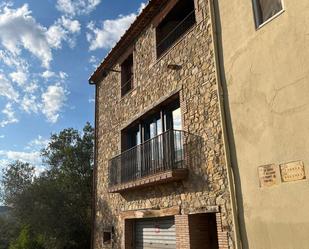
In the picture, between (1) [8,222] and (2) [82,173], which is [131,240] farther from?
(1) [8,222]

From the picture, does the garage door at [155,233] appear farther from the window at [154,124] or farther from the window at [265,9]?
the window at [265,9]

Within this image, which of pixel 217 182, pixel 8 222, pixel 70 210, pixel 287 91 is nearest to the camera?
pixel 287 91

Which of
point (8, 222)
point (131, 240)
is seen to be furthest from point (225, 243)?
point (8, 222)

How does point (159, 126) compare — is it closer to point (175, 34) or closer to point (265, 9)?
point (175, 34)

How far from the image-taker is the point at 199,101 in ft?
27.6

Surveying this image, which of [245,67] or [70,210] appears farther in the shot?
[70,210]

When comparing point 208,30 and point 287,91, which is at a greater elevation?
point 208,30

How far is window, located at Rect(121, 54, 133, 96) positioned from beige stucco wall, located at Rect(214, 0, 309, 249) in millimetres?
6292

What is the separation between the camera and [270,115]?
6.20 m

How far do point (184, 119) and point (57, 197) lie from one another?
1597 cm

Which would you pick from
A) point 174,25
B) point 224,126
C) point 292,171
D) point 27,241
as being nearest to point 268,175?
point 292,171

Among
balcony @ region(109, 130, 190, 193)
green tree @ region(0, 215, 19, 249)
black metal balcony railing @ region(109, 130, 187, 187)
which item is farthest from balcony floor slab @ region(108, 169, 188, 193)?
green tree @ region(0, 215, 19, 249)

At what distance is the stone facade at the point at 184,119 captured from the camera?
7629 mm

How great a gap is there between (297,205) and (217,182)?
2141 millimetres
